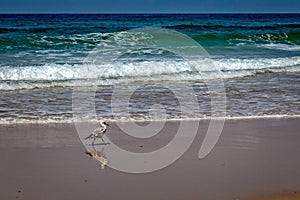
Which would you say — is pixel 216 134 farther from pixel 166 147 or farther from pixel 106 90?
pixel 106 90

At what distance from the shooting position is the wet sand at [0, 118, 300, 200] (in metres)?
4.41

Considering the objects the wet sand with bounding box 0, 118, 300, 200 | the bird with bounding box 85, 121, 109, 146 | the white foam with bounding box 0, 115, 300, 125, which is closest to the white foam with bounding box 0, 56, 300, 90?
the white foam with bounding box 0, 115, 300, 125

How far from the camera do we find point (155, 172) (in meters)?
5.00

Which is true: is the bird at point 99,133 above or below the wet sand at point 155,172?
above

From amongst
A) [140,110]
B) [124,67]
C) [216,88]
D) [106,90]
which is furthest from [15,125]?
[124,67]

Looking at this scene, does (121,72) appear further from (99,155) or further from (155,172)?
(155,172)

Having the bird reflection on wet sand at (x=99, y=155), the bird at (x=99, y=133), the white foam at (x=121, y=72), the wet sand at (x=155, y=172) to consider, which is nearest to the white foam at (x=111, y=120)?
the wet sand at (x=155, y=172)

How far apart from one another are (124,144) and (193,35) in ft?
67.9

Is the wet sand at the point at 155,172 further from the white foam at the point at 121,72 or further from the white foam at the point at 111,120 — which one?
the white foam at the point at 121,72

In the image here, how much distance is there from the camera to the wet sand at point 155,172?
4.41m

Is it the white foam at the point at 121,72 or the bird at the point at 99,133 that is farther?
the white foam at the point at 121,72

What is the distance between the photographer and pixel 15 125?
7191mm

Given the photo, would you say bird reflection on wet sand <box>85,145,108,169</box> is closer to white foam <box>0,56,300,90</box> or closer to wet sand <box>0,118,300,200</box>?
wet sand <box>0,118,300,200</box>

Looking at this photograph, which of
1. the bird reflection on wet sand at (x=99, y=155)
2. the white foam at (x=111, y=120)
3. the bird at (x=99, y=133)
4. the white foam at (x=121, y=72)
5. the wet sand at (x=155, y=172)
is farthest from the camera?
the white foam at (x=121, y=72)
